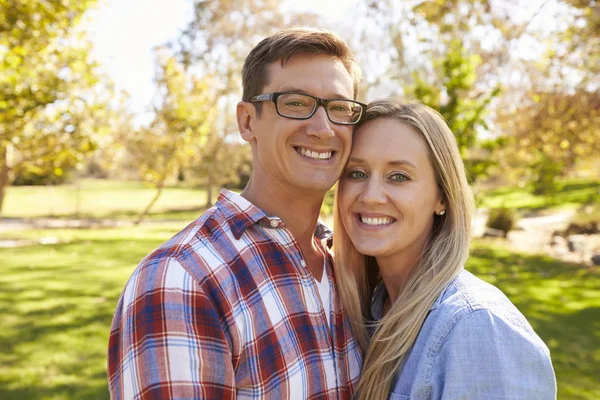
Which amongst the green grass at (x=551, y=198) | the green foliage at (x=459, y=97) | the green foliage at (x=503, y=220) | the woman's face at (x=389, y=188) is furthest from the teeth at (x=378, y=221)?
the green grass at (x=551, y=198)

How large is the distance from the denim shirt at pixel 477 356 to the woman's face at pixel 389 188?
43cm

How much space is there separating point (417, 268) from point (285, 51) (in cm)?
109

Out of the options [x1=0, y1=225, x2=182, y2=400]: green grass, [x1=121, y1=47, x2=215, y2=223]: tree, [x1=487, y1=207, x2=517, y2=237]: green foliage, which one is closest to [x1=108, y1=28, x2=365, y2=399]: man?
[x1=0, y1=225, x2=182, y2=400]: green grass

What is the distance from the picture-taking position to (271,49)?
2.34 meters

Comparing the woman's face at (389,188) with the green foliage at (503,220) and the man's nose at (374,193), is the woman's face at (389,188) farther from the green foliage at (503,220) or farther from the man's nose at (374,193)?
the green foliage at (503,220)

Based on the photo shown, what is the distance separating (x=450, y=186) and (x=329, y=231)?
0.72 meters

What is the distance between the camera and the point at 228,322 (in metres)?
1.83

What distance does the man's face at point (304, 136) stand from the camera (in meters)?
2.32

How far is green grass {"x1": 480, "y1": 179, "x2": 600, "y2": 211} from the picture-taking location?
2836cm

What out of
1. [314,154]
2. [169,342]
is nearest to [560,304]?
[314,154]

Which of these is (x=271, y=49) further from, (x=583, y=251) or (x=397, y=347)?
(x=583, y=251)

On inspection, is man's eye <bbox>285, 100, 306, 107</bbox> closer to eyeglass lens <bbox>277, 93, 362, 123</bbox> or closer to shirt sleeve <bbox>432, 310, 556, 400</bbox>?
eyeglass lens <bbox>277, 93, 362, 123</bbox>

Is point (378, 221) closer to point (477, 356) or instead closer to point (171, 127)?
point (477, 356)

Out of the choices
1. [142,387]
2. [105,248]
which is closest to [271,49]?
[142,387]
